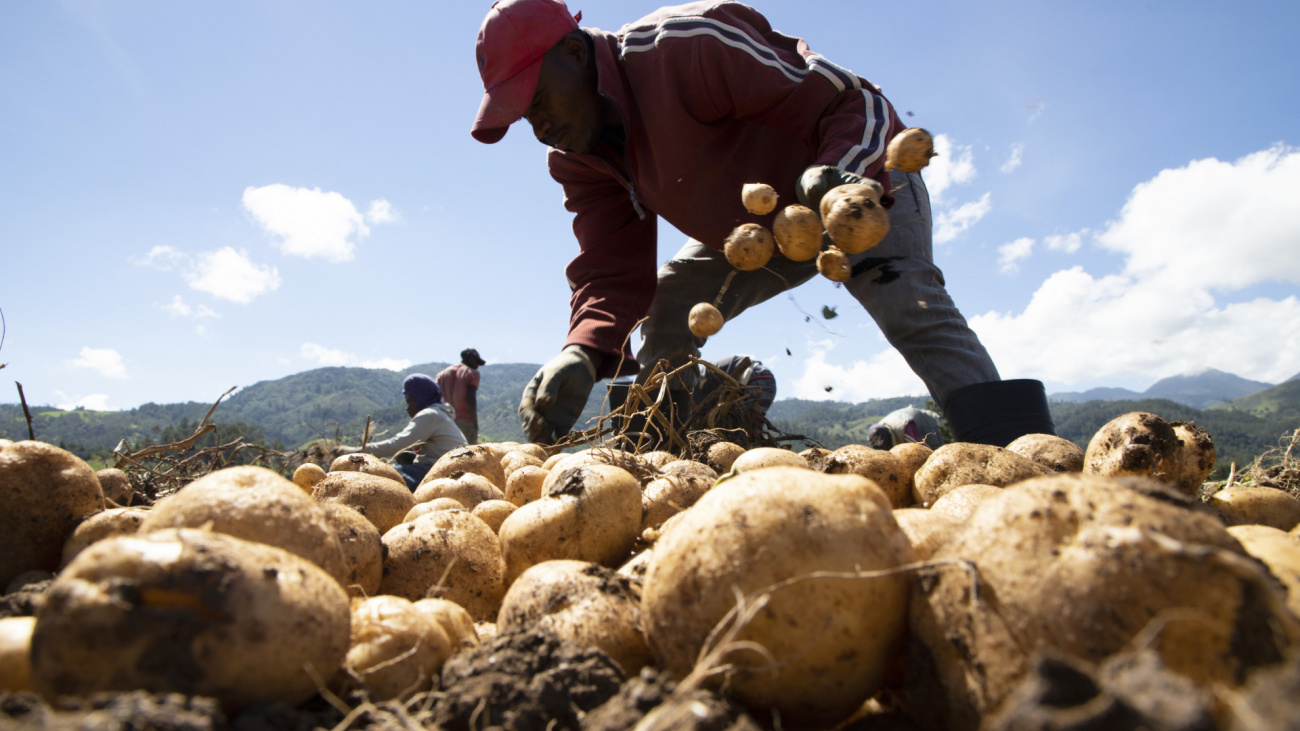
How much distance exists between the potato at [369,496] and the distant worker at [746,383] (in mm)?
2416

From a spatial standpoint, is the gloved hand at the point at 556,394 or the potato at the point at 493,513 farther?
the gloved hand at the point at 556,394

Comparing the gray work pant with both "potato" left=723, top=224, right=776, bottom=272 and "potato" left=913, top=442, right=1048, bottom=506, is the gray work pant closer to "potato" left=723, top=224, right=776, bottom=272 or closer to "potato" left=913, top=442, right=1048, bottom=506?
"potato" left=723, top=224, right=776, bottom=272

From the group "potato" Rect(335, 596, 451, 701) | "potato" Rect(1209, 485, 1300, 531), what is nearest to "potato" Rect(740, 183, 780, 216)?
"potato" Rect(1209, 485, 1300, 531)

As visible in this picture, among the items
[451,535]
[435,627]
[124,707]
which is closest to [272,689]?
[124,707]

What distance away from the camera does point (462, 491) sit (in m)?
3.58

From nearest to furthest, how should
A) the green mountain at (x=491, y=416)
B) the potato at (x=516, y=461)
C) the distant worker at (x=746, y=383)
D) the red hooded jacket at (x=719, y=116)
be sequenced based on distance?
the red hooded jacket at (x=719, y=116) → the potato at (x=516, y=461) → the distant worker at (x=746, y=383) → the green mountain at (x=491, y=416)

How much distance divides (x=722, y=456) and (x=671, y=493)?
924 millimetres

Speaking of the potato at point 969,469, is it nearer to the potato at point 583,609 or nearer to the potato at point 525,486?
the potato at point 583,609

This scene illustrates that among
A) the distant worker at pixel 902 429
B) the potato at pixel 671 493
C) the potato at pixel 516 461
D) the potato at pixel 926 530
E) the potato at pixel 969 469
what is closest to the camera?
the potato at pixel 926 530

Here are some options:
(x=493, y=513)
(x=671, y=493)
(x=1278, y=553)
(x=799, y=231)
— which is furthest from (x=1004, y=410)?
(x=493, y=513)

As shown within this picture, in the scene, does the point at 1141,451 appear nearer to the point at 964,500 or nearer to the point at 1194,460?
the point at 1194,460

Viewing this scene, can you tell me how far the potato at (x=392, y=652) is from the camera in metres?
1.44

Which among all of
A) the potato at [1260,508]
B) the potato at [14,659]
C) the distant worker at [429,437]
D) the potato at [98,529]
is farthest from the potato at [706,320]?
the distant worker at [429,437]

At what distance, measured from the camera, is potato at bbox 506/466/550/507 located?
3.54m
